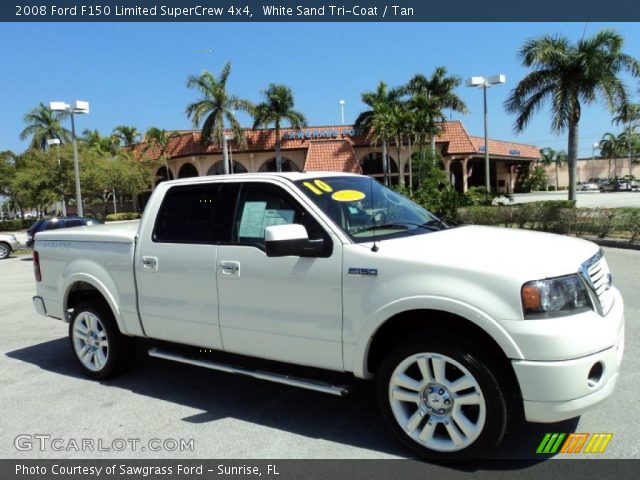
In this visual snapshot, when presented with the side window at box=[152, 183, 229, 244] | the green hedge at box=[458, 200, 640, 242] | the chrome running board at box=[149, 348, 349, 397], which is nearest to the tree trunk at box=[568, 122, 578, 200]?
the green hedge at box=[458, 200, 640, 242]

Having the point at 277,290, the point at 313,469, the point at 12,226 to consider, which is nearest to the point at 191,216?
the point at 277,290

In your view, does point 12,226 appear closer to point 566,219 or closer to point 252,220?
point 566,219

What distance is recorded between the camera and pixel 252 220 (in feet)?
14.0

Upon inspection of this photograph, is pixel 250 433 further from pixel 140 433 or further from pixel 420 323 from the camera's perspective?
pixel 420 323

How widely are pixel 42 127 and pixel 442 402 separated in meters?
62.4

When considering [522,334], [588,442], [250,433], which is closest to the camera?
[522,334]

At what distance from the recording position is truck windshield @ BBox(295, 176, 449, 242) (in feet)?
13.0

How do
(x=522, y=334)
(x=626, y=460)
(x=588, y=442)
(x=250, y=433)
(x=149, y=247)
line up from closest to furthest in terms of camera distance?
(x=522, y=334)
(x=626, y=460)
(x=588, y=442)
(x=250, y=433)
(x=149, y=247)

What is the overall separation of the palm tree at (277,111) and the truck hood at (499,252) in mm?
39864

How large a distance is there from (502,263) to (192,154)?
154 ft

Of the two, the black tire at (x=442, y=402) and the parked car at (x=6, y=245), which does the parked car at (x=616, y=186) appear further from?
the black tire at (x=442, y=402)

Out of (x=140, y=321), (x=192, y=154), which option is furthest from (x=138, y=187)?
(x=140, y=321)

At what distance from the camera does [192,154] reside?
47.8 metres

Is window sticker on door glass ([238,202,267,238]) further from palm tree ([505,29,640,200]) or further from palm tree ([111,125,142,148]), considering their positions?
palm tree ([111,125,142,148])
